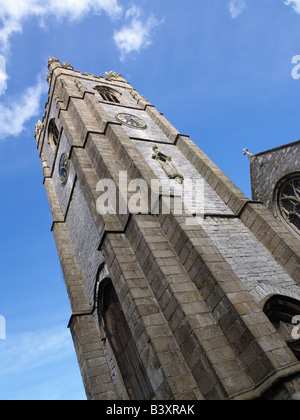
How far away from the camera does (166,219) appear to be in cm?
906

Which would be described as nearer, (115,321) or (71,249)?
(115,321)

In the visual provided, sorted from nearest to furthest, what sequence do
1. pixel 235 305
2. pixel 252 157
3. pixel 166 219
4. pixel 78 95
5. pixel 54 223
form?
pixel 235 305 → pixel 166 219 → pixel 252 157 → pixel 54 223 → pixel 78 95

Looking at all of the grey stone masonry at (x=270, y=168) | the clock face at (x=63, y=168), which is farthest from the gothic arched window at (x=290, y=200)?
the clock face at (x=63, y=168)

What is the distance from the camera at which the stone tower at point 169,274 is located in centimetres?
647

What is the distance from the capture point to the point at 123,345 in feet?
33.4

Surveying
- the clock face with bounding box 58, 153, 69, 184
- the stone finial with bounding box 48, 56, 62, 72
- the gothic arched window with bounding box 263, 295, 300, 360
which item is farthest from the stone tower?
the stone finial with bounding box 48, 56, 62, 72

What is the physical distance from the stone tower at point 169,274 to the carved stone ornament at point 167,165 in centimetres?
7

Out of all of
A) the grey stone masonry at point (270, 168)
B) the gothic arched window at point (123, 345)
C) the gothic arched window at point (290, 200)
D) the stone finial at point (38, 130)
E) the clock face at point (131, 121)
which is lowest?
the gothic arched window at point (123, 345)

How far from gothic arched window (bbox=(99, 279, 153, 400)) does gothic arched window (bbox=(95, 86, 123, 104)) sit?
13.3m

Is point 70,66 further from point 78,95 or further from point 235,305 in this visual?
point 235,305

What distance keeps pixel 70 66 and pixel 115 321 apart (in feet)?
63.2

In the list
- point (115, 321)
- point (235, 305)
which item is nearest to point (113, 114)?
point (115, 321)

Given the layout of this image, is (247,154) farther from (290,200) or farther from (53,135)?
(53,135)

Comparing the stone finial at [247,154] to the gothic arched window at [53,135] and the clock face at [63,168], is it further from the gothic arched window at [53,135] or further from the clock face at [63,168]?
the gothic arched window at [53,135]
